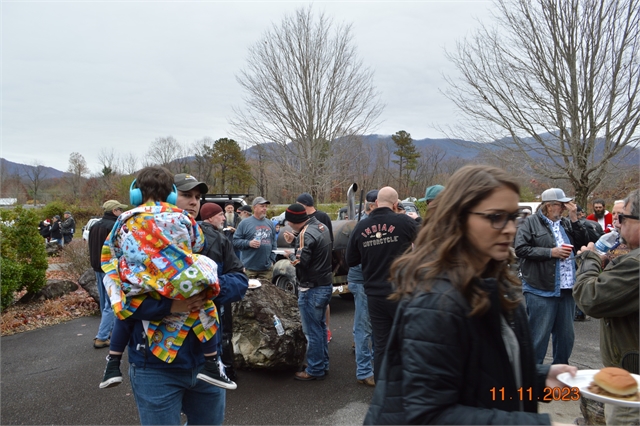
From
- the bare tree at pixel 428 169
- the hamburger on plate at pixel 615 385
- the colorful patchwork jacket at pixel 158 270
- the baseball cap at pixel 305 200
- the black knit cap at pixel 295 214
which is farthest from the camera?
the bare tree at pixel 428 169

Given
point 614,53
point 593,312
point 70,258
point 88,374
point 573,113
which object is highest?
point 614,53

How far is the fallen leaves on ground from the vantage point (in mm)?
7656

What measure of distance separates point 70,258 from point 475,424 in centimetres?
1162

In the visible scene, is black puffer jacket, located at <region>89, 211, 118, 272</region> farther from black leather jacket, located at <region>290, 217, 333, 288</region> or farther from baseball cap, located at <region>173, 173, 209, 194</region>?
baseball cap, located at <region>173, 173, 209, 194</region>

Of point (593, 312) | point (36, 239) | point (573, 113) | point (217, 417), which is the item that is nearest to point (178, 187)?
point (217, 417)

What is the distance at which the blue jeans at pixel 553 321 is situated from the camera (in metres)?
4.53

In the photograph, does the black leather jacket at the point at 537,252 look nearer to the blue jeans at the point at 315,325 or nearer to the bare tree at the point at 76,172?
the blue jeans at the point at 315,325

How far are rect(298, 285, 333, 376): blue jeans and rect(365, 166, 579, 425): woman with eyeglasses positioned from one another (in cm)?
358

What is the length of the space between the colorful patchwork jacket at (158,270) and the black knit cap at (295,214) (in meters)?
3.02

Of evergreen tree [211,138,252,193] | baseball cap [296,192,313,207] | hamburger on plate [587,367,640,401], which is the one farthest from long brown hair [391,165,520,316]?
evergreen tree [211,138,252,193]

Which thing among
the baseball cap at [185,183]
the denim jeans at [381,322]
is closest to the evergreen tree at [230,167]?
the denim jeans at [381,322]

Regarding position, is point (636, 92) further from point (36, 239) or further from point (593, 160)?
point (36, 239)

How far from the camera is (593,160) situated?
1234 centimetres

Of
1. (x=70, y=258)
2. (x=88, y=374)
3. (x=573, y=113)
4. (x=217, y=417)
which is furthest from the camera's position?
(x=573, y=113)
